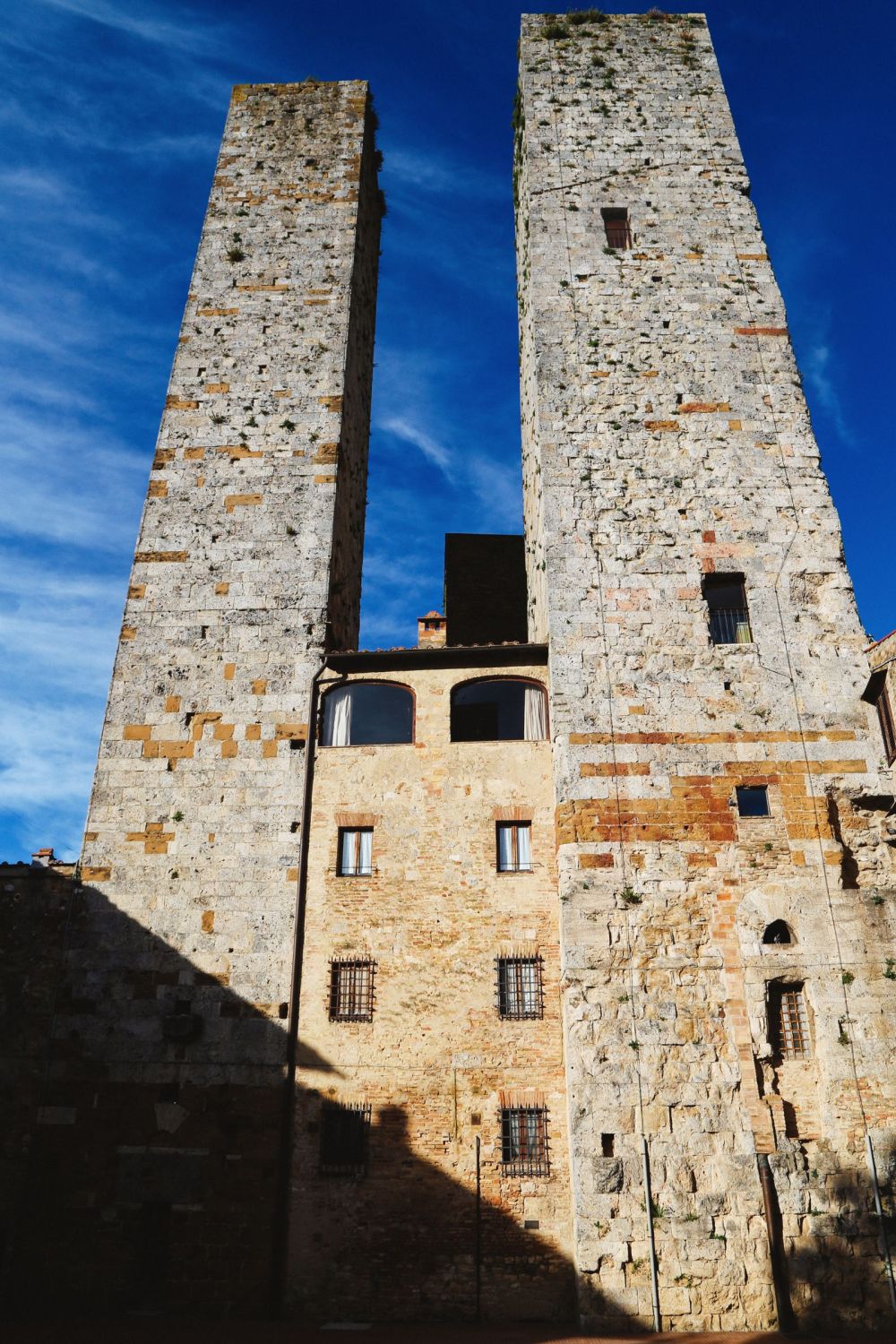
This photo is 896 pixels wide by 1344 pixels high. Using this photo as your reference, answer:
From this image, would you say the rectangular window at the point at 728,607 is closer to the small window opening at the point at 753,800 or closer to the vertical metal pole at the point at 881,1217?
the small window opening at the point at 753,800

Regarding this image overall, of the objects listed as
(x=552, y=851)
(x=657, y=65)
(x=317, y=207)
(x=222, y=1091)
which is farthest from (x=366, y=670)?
(x=657, y=65)

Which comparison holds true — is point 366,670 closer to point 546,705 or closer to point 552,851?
point 546,705

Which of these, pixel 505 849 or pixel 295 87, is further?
pixel 295 87

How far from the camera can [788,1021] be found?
38.1ft

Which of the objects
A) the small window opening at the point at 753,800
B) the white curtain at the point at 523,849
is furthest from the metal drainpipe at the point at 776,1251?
the white curtain at the point at 523,849

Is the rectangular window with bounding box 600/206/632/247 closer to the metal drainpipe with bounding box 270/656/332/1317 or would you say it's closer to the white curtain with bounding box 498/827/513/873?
the metal drainpipe with bounding box 270/656/332/1317

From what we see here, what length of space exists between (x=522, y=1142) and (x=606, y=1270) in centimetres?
168

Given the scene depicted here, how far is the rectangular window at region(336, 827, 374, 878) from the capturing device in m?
13.3

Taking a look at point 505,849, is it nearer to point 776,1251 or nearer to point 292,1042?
point 292,1042

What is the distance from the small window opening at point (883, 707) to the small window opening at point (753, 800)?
67.3 inches

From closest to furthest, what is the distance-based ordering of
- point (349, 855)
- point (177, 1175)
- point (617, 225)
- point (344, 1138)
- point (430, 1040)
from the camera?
point (177, 1175), point (344, 1138), point (430, 1040), point (349, 855), point (617, 225)

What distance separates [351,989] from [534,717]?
4.59 m

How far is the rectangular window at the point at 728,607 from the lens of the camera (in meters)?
13.8

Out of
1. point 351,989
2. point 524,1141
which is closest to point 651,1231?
point 524,1141
